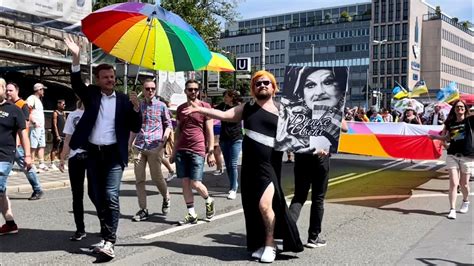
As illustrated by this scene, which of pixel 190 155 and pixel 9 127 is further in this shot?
pixel 190 155

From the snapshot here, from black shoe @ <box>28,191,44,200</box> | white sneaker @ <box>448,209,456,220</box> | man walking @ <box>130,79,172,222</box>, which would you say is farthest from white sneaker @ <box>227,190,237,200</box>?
white sneaker @ <box>448,209,456,220</box>

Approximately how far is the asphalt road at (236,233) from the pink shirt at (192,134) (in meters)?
1.02

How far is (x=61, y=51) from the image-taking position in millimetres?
21719

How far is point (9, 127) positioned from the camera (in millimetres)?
6059

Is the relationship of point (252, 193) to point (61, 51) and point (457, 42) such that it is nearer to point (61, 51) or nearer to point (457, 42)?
point (61, 51)

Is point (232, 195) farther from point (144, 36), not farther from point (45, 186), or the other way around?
point (144, 36)

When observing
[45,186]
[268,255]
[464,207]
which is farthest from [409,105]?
[268,255]

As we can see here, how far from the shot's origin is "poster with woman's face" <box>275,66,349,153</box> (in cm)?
556

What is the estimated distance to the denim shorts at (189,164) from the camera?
695 cm

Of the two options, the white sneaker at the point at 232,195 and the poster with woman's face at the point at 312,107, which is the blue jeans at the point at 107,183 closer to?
the poster with woman's face at the point at 312,107

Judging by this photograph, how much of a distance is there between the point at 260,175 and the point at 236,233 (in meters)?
1.59

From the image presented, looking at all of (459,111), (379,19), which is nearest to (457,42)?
(379,19)

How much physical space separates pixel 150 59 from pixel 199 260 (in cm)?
214

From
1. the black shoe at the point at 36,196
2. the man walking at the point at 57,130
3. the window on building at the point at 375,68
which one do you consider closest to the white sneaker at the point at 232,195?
the black shoe at the point at 36,196
